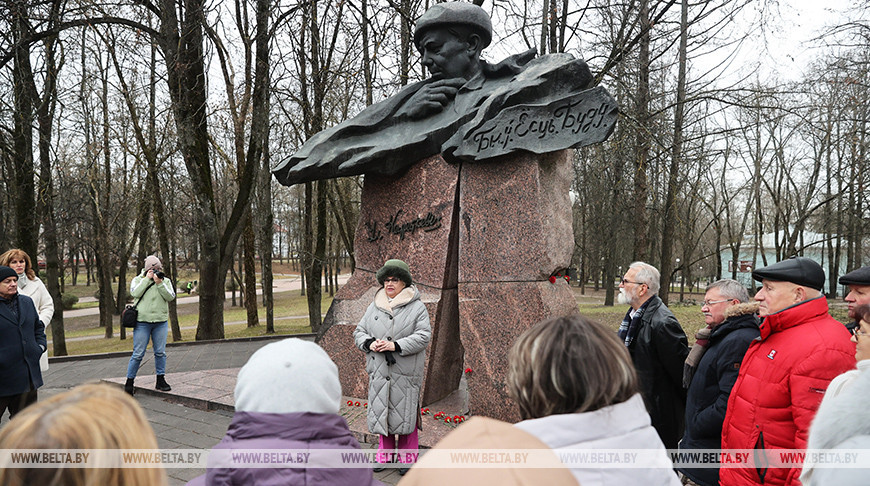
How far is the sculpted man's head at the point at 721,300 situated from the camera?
11.0ft

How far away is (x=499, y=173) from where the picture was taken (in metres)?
5.34

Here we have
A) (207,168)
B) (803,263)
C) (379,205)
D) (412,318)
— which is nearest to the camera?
(803,263)

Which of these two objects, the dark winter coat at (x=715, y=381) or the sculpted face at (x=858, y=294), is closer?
Answer: the dark winter coat at (x=715, y=381)

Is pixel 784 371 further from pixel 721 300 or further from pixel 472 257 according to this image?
pixel 472 257

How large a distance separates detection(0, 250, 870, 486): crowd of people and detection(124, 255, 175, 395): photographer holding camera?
1727 millimetres

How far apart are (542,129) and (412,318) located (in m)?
2.18

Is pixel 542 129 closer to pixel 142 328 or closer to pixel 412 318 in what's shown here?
pixel 412 318

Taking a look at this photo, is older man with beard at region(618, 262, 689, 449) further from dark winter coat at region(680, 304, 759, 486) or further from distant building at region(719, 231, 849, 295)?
distant building at region(719, 231, 849, 295)

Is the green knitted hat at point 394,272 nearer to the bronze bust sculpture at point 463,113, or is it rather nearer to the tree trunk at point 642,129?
the bronze bust sculpture at point 463,113

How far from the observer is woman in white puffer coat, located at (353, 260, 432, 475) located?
4.00 metres

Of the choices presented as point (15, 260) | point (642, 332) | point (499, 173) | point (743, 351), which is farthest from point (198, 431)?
point (743, 351)

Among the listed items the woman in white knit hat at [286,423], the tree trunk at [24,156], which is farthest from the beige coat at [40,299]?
the tree trunk at [24,156]

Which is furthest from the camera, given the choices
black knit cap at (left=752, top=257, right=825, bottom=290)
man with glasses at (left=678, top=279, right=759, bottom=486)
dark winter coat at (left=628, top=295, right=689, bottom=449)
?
dark winter coat at (left=628, top=295, right=689, bottom=449)
